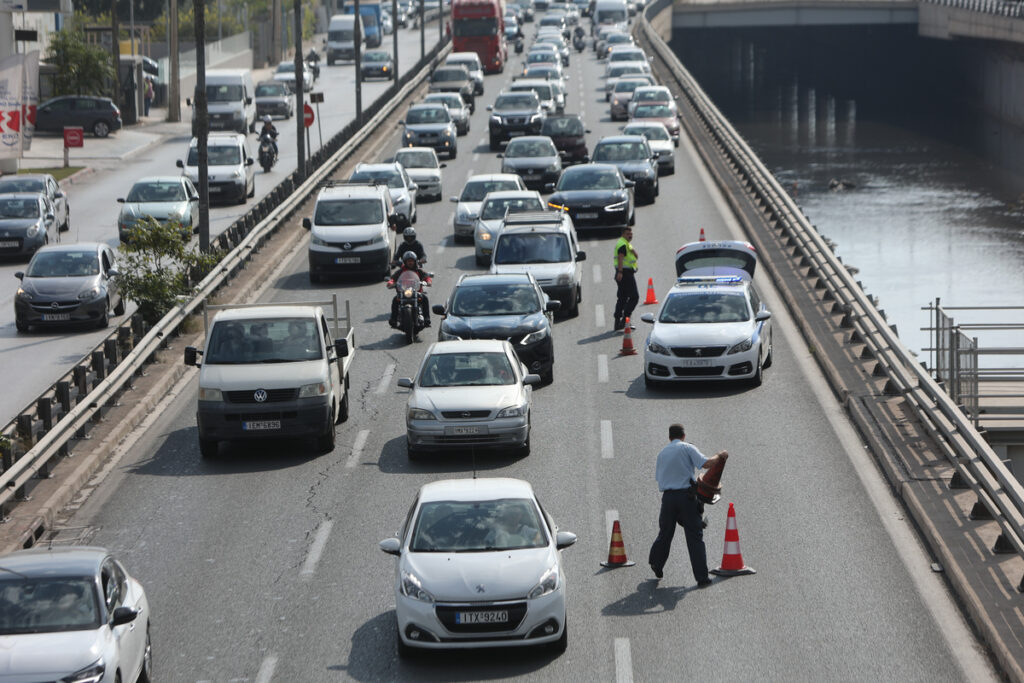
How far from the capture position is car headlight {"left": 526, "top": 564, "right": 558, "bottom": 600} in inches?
512

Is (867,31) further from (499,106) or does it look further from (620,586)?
(620,586)

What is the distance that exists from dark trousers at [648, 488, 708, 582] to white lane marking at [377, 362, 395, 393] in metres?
10.2

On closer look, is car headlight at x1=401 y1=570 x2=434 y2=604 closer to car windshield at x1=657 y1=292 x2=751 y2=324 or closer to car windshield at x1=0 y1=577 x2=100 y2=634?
car windshield at x1=0 y1=577 x2=100 y2=634

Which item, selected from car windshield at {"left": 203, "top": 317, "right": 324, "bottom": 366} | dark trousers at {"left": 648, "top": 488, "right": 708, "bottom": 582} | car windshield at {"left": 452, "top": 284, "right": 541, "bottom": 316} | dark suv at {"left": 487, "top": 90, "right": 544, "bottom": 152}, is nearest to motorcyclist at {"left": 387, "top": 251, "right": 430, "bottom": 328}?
car windshield at {"left": 452, "top": 284, "right": 541, "bottom": 316}

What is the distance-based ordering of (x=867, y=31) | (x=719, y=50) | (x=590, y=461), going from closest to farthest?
1. (x=590, y=461)
2. (x=867, y=31)
3. (x=719, y=50)

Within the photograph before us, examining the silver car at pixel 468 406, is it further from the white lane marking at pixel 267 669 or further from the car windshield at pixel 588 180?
the car windshield at pixel 588 180

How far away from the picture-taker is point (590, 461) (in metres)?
20.1

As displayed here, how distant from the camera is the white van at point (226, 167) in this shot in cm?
4784

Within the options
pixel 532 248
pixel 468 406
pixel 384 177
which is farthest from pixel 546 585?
pixel 384 177

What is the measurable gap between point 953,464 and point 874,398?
3982 mm

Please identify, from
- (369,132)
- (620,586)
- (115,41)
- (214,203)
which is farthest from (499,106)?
(620,586)

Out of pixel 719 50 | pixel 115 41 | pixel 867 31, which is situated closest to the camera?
pixel 115 41

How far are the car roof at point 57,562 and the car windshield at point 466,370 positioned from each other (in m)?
8.86

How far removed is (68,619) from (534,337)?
1351 cm
